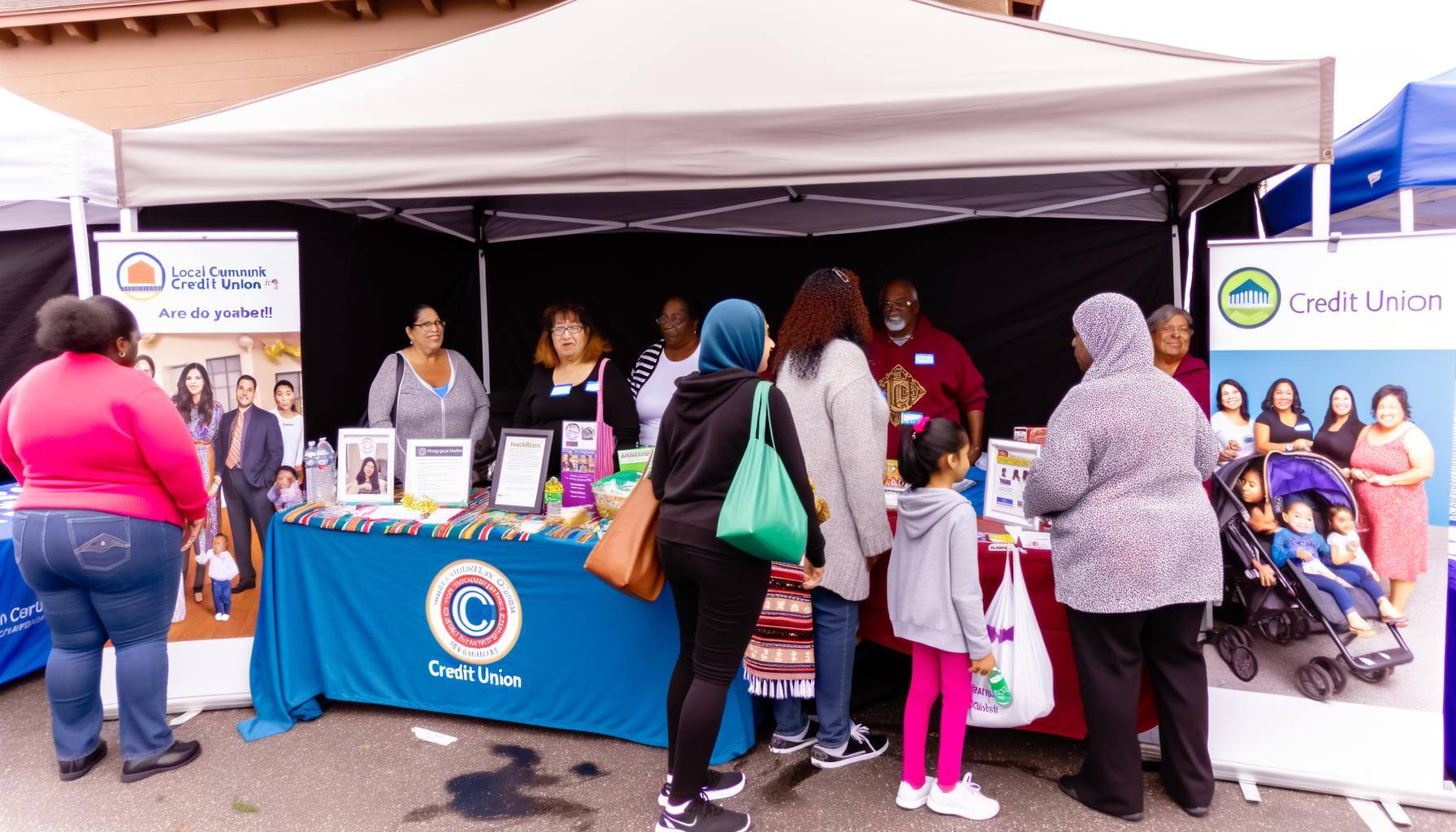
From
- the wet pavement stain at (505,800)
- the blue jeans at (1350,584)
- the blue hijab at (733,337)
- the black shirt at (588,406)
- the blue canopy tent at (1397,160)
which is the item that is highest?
the blue canopy tent at (1397,160)

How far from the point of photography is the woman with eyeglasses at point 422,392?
3.28 m

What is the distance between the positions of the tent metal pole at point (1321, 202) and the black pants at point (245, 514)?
3.57 metres

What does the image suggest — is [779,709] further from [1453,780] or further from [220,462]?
[220,462]

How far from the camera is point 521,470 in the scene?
294cm

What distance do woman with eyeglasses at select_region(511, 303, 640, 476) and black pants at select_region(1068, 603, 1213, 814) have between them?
1.70 metres

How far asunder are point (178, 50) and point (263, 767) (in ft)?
22.2

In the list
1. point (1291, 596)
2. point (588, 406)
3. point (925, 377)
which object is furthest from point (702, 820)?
point (925, 377)

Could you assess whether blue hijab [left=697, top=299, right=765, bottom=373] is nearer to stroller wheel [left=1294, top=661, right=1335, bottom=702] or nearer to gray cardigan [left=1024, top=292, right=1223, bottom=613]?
gray cardigan [left=1024, top=292, right=1223, bottom=613]

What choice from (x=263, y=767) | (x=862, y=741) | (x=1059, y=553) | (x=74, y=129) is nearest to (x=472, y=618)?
(x=263, y=767)

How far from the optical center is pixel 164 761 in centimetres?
260

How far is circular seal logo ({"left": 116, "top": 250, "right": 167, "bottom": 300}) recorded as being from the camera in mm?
2920

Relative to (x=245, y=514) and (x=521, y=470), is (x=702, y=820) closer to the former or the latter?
(x=521, y=470)

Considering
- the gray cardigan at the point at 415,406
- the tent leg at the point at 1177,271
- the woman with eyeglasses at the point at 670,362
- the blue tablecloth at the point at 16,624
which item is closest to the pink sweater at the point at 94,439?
the gray cardigan at the point at 415,406

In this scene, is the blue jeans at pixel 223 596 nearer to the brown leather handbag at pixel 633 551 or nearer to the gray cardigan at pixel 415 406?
the gray cardigan at pixel 415 406
